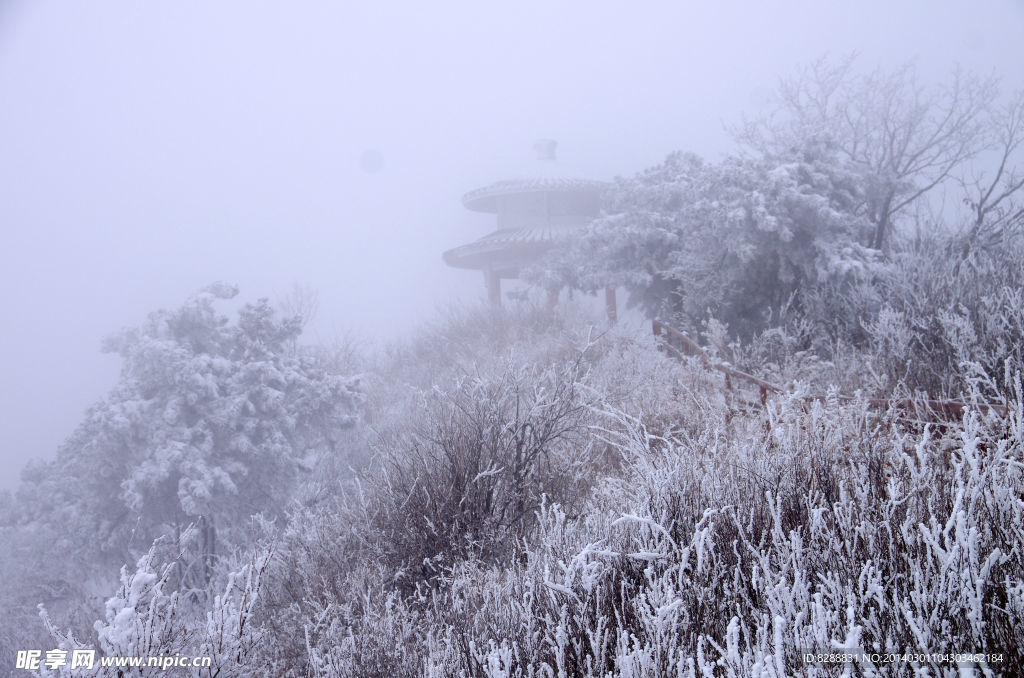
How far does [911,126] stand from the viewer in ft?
42.5

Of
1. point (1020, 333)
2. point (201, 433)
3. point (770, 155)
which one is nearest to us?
point (1020, 333)

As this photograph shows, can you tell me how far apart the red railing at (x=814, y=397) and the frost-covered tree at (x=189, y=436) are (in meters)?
5.42

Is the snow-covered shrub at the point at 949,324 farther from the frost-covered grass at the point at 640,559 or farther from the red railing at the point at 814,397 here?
the frost-covered grass at the point at 640,559

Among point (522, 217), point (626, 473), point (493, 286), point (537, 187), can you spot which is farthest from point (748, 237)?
point (522, 217)

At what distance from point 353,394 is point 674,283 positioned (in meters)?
6.55

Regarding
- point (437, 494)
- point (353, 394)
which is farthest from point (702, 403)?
point (353, 394)

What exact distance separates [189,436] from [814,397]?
7.22m

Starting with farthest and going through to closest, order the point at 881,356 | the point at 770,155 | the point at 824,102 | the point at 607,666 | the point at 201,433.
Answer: the point at 824,102 → the point at 770,155 → the point at 201,433 → the point at 881,356 → the point at 607,666

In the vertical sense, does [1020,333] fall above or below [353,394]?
above

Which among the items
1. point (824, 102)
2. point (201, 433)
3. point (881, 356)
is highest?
point (824, 102)

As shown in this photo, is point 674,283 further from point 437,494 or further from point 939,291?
point 437,494

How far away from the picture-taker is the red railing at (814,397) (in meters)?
3.49

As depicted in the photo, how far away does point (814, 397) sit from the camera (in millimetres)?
4051

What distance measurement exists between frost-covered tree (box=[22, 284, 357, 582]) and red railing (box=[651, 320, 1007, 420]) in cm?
542
